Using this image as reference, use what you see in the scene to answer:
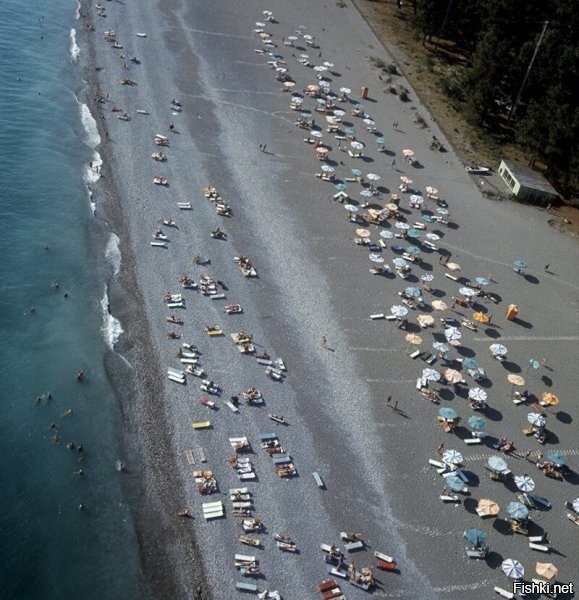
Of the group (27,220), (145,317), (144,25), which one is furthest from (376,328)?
(144,25)

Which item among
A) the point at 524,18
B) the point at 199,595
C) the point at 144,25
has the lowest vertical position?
the point at 199,595

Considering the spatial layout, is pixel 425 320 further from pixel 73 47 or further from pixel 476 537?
pixel 73 47

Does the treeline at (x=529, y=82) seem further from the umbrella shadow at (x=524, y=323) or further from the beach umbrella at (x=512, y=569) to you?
the beach umbrella at (x=512, y=569)

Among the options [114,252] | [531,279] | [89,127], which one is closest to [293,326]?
[114,252]

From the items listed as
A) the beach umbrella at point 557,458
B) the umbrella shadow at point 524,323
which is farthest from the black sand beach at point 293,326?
the beach umbrella at point 557,458

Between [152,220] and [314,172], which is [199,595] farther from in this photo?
[314,172]

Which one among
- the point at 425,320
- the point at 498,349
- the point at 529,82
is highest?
the point at 529,82

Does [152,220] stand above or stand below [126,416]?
above
